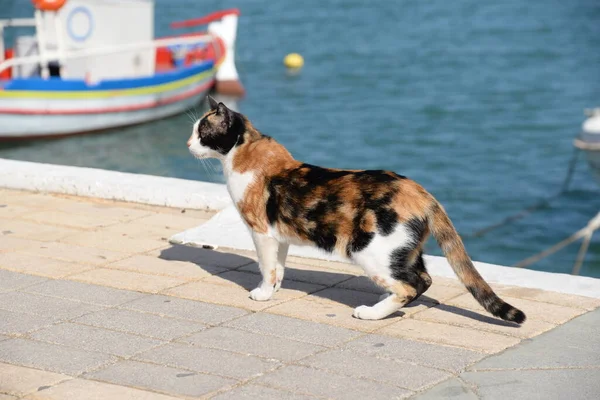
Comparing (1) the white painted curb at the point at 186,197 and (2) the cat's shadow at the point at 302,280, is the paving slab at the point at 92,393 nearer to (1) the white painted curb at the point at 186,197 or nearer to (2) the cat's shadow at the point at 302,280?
(2) the cat's shadow at the point at 302,280

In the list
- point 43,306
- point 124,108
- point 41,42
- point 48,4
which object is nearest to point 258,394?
point 43,306

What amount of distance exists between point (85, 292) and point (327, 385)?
213 centimetres

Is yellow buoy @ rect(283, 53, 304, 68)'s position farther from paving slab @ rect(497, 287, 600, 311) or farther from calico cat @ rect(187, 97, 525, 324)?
paving slab @ rect(497, 287, 600, 311)

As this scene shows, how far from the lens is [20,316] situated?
18.6ft

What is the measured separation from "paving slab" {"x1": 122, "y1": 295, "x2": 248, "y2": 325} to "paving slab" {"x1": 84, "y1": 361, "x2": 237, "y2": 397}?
2.52 feet

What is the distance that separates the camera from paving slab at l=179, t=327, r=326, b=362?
5078 millimetres

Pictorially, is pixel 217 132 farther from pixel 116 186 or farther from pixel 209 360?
pixel 116 186

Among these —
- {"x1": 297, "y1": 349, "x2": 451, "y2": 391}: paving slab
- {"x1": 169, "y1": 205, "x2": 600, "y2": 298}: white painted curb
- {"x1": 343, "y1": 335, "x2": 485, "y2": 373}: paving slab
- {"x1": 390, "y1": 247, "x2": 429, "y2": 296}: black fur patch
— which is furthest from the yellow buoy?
{"x1": 297, "y1": 349, "x2": 451, "y2": 391}: paving slab

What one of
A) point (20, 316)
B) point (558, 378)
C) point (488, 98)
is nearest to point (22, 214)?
point (20, 316)

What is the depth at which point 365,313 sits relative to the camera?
18.5 feet

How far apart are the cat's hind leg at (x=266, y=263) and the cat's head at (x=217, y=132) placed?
584mm

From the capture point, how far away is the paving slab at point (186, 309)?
5.68 m

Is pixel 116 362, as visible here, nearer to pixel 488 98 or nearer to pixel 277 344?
pixel 277 344

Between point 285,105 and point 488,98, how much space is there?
20.7ft
